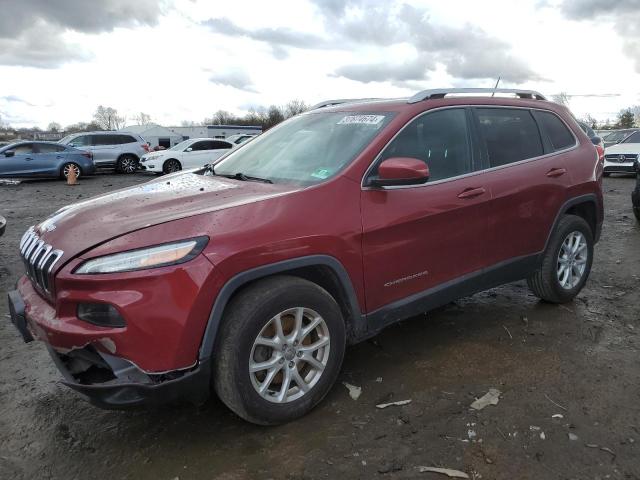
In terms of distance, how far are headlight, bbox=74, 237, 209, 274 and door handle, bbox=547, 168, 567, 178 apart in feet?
9.99

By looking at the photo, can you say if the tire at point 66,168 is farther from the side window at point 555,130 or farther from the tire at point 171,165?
the side window at point 555,130

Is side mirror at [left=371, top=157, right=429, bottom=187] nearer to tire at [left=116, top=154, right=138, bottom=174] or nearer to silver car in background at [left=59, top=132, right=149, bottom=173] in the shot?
silver car in background at [left=59, top=132, right=149, bottom=173]

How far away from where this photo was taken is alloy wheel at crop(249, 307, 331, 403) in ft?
8.96

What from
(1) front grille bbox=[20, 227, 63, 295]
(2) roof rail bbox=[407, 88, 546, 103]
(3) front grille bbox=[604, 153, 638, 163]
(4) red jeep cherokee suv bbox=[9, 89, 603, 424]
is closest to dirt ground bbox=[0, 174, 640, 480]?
(4) red jeep cherokee suv bbox=[9, 89, 603, 424]

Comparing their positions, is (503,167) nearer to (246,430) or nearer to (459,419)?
(459,419)

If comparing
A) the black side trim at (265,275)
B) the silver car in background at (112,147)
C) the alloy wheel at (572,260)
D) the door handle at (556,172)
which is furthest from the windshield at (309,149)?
the silver car in background at (112,147)

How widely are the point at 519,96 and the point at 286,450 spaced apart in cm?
348

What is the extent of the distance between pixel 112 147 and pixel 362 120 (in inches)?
786

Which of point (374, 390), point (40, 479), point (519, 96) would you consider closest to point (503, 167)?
point (519, 96)

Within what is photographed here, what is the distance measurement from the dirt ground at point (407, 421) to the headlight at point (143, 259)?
1.02 m

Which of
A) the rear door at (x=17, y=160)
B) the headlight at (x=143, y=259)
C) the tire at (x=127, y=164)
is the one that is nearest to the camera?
the headlight at (x=143, y=259)

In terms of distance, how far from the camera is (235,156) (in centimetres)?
410

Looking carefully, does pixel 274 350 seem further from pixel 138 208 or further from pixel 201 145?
pixel 201 145

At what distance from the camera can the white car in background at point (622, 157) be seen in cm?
1582
